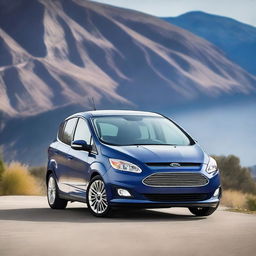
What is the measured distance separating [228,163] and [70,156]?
34.3 meters

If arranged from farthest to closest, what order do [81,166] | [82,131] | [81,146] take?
[82,131] → [81,166] → [81,146]

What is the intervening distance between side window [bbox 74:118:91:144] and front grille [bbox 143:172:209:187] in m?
1.65

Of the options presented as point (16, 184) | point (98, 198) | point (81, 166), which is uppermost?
point (81, 166)

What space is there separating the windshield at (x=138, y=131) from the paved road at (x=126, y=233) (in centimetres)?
121

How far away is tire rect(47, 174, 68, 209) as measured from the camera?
618 inches

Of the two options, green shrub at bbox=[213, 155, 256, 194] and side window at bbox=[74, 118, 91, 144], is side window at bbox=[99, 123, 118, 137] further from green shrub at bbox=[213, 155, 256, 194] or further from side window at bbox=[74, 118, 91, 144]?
green shrub at bbox=[213, 155, 256, 194]

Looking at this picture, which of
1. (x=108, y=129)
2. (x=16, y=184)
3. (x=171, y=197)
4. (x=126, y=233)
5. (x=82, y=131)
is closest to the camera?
(x=126, y=233)

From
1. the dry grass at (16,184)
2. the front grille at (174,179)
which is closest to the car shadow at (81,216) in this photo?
the front grille at (174,179)

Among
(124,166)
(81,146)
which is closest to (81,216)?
(81,146)

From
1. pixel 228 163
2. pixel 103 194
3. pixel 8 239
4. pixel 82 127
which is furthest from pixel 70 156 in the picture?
pixel 228 163

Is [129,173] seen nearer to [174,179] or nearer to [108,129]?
[174,179]

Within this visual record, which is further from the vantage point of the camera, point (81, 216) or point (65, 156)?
point (65, 156)

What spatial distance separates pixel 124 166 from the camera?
13.3 metres

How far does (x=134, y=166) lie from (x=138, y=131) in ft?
5.12
